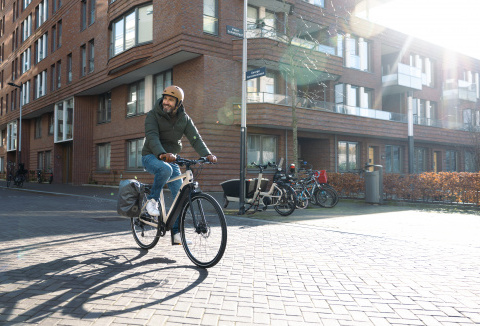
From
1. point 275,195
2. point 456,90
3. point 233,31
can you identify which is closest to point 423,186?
point 275,195

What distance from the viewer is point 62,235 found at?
599 centimetres

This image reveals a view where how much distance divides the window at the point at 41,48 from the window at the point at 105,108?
33.3 ft

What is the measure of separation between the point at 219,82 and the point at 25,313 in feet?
53.7

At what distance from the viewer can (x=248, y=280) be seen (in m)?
3.66

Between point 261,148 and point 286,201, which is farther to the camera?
point 261,148

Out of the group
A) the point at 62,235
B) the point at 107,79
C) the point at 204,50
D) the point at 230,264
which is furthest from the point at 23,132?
the point at 230,264

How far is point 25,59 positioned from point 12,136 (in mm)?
8100

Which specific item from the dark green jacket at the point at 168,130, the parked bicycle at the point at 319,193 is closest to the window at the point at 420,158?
the parked bicycle at the point at 319,193

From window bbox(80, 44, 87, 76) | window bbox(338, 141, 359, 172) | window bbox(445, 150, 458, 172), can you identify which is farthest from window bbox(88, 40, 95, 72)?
window bbox(445, 150, 458, 172)

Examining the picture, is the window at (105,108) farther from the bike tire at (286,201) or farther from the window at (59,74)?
the bike tire at (286,201)

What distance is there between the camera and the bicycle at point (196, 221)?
396cm

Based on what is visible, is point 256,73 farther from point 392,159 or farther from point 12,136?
point 12,136

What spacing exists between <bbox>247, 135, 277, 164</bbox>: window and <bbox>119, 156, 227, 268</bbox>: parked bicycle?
50.1ft

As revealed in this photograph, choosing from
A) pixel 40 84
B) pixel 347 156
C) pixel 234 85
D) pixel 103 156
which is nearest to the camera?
pixel 234 85
